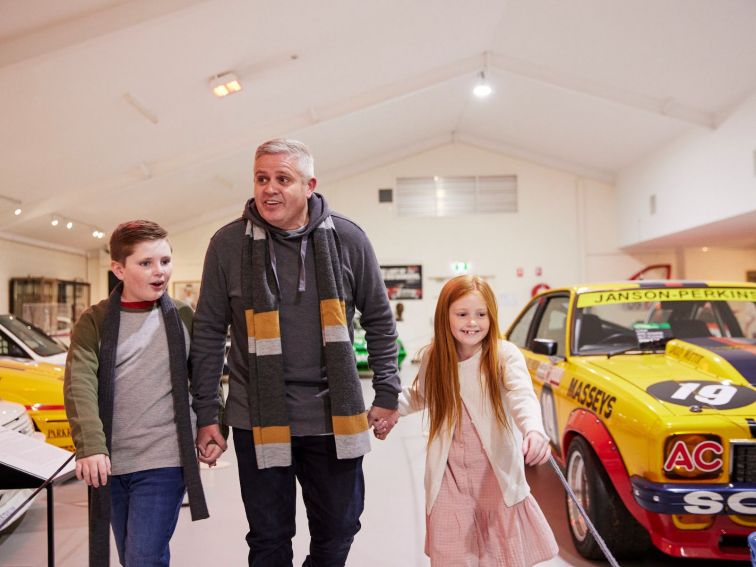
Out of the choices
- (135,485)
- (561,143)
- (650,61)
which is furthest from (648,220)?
(135,485)

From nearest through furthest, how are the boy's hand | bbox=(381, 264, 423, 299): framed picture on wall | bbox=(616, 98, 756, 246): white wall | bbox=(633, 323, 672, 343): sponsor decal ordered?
the boy's hand → bbox=(633, 323, 672, 343): sponsor decal → bbox=(616, 98, 756, 246): white wall → bbox=(381, 264, 423, 299): framed picture on wall

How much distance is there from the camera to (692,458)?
2.24 metres

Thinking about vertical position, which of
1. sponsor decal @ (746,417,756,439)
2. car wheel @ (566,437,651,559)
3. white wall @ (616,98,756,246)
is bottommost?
car wheel @ (566,437,651,559)

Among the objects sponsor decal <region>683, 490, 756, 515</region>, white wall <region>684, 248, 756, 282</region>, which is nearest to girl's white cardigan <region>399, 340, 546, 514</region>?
sponsor decal <region>683, 490, 756, 515</region>

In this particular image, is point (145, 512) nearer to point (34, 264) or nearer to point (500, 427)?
point (500, 427)

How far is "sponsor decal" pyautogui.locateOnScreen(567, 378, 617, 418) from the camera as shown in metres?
2.62

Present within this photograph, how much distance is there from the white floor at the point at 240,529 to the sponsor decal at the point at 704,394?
820 mm

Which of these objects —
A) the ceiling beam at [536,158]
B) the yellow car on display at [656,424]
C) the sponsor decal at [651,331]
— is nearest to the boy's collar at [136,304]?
the yellow car on display at [656,424]

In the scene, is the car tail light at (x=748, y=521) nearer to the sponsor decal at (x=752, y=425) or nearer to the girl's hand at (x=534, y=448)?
the sponsor decal at (x=752, y=425)

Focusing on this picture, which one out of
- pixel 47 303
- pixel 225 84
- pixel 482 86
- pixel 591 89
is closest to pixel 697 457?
pixel 225 84

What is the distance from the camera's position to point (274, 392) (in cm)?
172

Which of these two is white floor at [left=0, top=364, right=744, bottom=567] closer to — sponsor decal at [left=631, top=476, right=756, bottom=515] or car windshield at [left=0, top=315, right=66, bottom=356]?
sponsor decal at [left=631, top=476, right=756, bottom=515]

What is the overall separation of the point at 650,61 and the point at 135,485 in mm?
8279

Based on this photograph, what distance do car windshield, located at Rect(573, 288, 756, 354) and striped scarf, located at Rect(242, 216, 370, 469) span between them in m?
2.02
